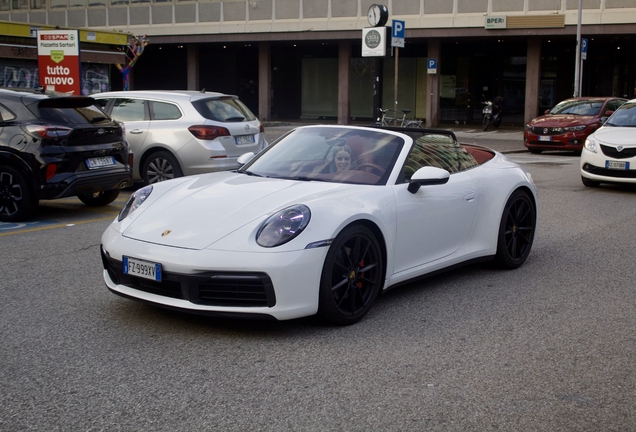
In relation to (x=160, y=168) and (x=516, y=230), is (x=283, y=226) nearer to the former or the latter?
(x=516, y=230)

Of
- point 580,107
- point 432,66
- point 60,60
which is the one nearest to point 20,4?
point 432,66

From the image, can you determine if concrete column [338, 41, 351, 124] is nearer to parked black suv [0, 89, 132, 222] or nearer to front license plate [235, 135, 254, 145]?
front license plate [235, 135, 254, 145]

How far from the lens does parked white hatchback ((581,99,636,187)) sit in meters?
12.8

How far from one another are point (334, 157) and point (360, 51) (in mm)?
34891

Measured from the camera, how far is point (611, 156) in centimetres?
1303

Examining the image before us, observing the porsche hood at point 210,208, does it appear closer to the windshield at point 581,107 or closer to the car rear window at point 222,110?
the car rear window at point 222,110

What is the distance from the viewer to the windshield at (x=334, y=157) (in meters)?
5.96

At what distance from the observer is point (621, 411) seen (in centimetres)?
389

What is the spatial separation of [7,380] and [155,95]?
891 centimetres

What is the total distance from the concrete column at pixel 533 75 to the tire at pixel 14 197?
27.6 m

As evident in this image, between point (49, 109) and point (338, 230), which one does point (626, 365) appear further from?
point (49, 109)

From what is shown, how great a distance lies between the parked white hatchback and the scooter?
61.4 feet

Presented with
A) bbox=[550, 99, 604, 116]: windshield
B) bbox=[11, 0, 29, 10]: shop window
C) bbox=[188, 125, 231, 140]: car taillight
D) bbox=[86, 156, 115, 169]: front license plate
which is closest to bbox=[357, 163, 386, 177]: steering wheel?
bbox=[86, 156, 115, 169]: front license plate

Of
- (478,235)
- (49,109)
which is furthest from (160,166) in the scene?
(478,235)
